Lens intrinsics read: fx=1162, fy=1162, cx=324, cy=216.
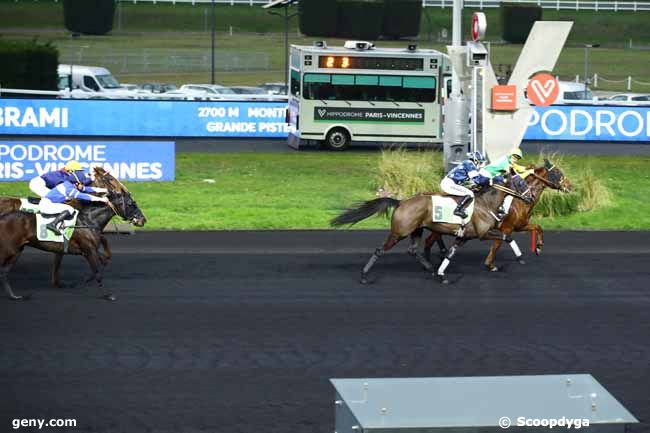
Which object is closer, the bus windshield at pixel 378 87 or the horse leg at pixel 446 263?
the horse leg at pixel 446 263

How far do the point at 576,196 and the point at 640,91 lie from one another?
3397 centimetres

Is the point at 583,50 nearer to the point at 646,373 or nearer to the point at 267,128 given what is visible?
the point at 267,128

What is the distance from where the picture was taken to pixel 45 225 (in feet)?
51.4

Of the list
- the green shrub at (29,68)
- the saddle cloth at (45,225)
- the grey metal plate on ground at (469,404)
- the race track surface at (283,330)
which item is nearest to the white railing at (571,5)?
the green shrub at (29,68)

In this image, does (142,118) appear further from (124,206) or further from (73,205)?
(73,205)

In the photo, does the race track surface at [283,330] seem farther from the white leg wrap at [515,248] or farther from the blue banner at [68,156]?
the blue banner at [68,156]

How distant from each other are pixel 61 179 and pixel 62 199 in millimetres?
965

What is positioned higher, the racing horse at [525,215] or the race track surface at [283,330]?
the racing horse at [525,215]

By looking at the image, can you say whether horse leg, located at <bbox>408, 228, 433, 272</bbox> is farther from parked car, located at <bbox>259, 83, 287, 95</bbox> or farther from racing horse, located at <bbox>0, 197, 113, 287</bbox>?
parked car, located at <bbox>259, 83, 287, 95</bbox>

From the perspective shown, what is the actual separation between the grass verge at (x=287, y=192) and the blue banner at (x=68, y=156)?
1.56ft

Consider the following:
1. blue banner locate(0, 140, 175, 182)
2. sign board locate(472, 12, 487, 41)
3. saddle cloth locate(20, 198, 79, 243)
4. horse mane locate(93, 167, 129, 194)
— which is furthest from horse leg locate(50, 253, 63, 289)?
sign board locate(472, 12, 487, 41)

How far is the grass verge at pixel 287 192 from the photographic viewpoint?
22.7 metres

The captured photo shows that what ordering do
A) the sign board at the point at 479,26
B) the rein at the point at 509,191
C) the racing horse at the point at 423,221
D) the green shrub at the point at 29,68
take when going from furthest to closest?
1. the green shrub at the point at 29,68
2. the sign board at the point at 479,26
3. the rein at the point at 509,191
4. the racing horse at the point at 423,221

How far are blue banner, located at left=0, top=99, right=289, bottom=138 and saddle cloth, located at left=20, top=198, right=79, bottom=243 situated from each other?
19946mm
